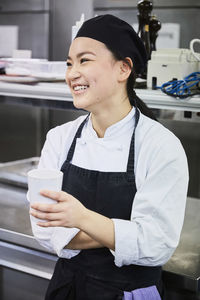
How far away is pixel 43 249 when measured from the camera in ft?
5.35

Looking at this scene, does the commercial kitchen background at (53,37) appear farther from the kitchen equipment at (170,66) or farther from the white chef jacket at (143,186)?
the white chef jacket at (143,186)

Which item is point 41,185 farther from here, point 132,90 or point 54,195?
point 132,90

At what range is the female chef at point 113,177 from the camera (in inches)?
45.9

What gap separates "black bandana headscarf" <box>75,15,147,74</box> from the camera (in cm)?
125

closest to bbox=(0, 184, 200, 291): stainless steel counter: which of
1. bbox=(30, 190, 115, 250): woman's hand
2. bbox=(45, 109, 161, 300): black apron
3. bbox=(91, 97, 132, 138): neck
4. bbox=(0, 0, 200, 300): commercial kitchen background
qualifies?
bbox=(45, 109, 161, 300): black apron

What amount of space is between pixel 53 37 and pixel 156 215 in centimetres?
341

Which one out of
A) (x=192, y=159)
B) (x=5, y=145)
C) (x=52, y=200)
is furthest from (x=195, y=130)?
(x=52, y=200)

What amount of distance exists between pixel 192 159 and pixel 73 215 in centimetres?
278

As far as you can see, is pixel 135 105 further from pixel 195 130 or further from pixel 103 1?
pixel 103 1

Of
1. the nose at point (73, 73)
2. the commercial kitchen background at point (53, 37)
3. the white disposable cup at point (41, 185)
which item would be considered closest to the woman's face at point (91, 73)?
the nose at point (73, 73)

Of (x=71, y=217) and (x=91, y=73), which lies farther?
(x=91, y=73)

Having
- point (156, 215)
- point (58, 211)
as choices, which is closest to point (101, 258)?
point (156, 215)

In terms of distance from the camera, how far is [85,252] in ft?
4.50

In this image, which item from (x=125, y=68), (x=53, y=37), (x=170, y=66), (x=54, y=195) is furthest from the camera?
(x=53, y=37)
